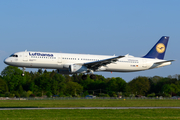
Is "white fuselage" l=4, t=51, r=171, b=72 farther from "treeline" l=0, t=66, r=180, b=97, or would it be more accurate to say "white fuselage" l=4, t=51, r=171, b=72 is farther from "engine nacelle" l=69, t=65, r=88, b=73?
"treeline" l=0, t=66, r=180, b=97

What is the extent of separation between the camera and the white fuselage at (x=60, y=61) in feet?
162

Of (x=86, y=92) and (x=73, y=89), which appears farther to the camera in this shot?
(x=73, y=89)

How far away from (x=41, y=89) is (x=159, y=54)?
75.7 m

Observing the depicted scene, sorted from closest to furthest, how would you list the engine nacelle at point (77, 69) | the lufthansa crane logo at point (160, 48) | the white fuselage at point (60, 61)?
the white fuselage at point (60, 61) < the engine nacelle at point (77, 69) < the lufthansa crane logo at point (160, 48)

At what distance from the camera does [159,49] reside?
60.9m

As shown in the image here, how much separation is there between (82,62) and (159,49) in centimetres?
1889

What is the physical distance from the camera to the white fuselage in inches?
1945

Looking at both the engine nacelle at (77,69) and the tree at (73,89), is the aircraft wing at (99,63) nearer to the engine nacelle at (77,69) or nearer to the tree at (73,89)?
the engine nacelle at (77,69)

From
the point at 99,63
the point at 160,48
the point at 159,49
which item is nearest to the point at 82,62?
the point at 99,63

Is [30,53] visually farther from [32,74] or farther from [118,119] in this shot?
[32,74]

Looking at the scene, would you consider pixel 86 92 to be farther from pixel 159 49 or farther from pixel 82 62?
pixel 82 62

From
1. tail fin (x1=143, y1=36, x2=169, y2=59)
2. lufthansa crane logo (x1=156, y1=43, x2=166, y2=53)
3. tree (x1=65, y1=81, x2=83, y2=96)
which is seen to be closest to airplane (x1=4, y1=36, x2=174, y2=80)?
tail fin (x1=143, y1=36, x2=169, y2=59)

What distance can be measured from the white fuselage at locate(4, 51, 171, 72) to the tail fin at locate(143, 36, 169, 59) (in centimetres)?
429

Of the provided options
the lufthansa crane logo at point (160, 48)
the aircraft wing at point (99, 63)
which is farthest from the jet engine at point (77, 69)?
the lufthansa crane logo at point (160, 48)
